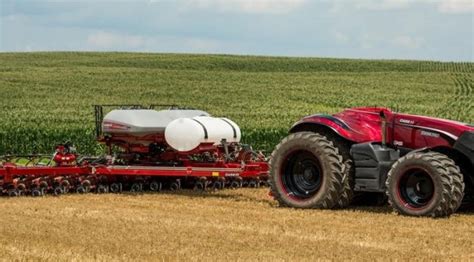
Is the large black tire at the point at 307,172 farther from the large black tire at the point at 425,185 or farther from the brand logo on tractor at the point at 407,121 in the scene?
the brand logo on tractor at the point at 407,121

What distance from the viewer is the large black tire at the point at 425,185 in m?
10.7

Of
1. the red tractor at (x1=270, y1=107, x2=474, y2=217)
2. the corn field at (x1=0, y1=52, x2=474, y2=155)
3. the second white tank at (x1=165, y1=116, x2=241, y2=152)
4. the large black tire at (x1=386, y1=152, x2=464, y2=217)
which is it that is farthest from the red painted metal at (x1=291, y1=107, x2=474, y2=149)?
A: the corn field at (x1=0, y1=52, x2=474, y2=155)

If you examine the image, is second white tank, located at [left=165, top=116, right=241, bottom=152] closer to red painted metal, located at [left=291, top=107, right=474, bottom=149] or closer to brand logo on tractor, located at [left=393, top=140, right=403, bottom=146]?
red painted metal, located at [left=291, top=107, right=474, bottom=149]

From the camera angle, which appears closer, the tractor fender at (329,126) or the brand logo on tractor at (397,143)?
the brand logo on tractor at (397,143)

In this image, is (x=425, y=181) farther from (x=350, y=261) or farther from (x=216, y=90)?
(x=216, y=90)

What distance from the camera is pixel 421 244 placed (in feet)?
29.0

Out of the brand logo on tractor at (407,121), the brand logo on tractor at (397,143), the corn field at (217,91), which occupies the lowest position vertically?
Result: the corn field at (217,91)

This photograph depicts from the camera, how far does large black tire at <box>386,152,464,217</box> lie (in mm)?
10695

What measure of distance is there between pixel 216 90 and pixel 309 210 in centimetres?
3206

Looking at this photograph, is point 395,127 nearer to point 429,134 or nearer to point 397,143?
point 397,143

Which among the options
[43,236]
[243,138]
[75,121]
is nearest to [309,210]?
[43,236]

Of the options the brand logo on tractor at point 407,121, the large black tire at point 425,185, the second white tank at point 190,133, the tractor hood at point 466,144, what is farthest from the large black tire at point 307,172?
the second white tank at point 190,133

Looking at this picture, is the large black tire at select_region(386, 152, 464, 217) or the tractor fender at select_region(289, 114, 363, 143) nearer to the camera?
the large black tire at select_region(386, 152, 464, 217)

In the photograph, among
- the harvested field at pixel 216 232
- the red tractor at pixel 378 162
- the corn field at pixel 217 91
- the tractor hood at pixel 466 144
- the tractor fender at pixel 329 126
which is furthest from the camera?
the corn field at pixel 217 91
